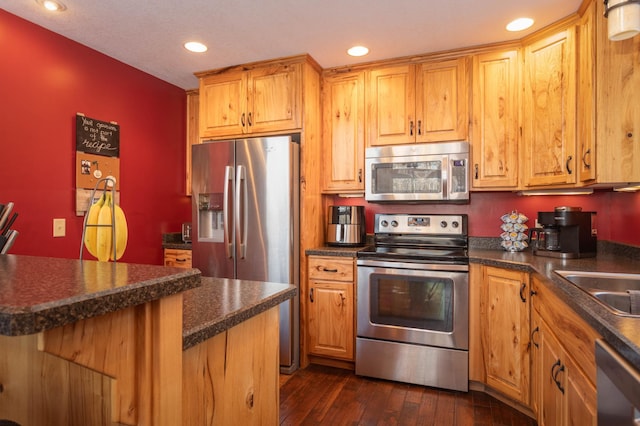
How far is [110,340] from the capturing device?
0.61 m

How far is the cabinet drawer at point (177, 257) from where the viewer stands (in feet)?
10.6

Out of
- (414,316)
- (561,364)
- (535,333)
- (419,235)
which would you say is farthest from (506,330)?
(419,235)

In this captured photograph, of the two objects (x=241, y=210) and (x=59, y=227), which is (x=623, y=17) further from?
(x=59, y=227)

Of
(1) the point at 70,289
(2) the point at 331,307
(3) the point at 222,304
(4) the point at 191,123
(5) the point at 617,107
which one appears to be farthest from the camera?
(4) the point at 191,123

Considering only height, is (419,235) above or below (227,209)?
below

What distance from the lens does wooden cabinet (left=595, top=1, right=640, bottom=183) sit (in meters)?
1.75

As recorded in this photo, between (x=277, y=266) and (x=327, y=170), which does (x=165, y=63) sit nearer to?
(x=327, y=170)

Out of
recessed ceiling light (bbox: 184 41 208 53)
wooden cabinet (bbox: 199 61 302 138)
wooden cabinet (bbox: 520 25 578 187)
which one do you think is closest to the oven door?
wooden cabinet (bbox: 520 25 578 187)

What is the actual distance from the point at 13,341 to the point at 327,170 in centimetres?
240

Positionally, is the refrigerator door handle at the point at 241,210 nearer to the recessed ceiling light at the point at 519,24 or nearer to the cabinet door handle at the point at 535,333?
the cabinet door handle at the point at 535,333

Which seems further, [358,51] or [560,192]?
[358,51]

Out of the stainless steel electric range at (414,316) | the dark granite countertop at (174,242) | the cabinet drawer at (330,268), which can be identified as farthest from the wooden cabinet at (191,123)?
the stainless steel electric range at (414,316)

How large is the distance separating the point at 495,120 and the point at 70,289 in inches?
108

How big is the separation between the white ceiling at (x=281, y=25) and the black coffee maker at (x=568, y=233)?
119 centimetres
